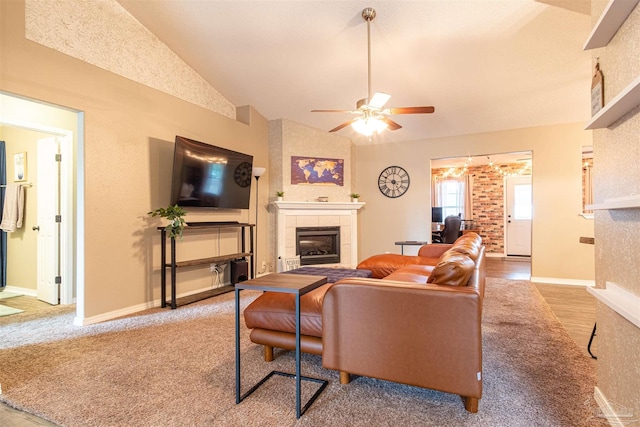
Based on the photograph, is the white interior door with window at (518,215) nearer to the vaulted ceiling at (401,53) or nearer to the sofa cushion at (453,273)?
the vaulted ceiling at (401,53)

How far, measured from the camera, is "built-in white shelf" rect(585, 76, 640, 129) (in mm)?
1144

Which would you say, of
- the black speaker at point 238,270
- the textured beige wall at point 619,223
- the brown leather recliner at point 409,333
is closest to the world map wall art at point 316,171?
the black speaker at point 238,270

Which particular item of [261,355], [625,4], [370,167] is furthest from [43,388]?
[370,167]

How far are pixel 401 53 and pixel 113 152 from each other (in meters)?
3.39

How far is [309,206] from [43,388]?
429 centimetres

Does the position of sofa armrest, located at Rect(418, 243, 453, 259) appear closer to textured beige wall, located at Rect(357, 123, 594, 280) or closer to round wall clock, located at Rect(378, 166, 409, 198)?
textured beige wall, located at Rect(357, 123, 594, 280)

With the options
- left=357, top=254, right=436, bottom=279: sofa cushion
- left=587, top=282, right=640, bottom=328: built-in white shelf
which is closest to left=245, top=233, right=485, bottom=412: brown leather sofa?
left=587, top=282, right=640, bottom=328: built-in white shelf

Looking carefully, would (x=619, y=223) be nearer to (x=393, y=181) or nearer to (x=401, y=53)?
(x=401, y=53)

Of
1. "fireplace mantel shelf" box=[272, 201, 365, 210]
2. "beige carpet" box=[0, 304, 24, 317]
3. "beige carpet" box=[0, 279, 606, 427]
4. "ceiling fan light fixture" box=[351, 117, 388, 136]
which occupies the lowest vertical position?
"beige carpet" box=[0, 304, 24, 317]

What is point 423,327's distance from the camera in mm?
1711

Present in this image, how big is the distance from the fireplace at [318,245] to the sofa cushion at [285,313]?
3.52 m

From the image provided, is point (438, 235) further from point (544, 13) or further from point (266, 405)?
point (266, 405)

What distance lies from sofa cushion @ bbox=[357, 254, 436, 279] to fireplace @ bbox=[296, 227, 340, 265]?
1873mm

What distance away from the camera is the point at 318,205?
5.91m
